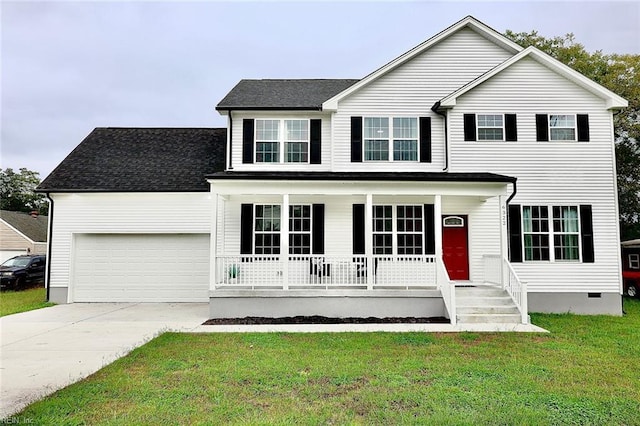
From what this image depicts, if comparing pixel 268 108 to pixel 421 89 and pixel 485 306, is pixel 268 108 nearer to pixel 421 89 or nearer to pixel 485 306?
pixel 421 89

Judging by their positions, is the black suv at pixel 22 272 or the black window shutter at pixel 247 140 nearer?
the black window shutter at pixel 247 140

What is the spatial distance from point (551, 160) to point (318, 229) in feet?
24.2

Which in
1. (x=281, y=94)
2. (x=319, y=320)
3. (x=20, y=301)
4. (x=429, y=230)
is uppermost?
(x=281, y=94)

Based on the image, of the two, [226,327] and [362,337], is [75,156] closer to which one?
[226,327]

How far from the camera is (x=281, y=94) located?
13.6m

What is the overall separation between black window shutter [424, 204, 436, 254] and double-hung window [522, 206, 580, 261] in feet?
8.84

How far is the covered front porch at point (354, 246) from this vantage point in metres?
10.1

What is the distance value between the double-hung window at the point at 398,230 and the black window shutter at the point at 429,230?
130mm

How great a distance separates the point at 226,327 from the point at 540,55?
11.9 meters

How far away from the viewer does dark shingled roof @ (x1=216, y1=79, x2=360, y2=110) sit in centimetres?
1259

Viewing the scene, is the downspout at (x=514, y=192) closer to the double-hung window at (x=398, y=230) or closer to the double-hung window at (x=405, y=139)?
the double-hung window at (x=398, y=230)

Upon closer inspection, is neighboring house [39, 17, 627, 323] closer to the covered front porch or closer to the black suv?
the covered front porch

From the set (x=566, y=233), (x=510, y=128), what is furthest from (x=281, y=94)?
(x=566, y=233)

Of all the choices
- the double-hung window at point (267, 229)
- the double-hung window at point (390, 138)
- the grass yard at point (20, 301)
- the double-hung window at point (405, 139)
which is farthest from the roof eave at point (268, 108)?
the grass yard at point (20, 301)
